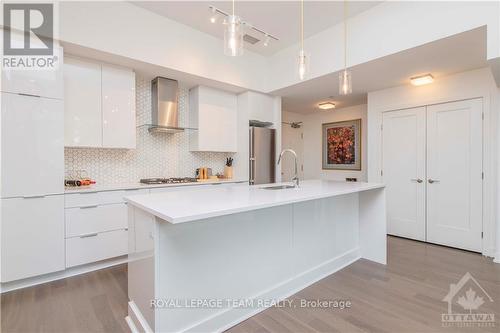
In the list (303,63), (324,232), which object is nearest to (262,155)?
(324,232)

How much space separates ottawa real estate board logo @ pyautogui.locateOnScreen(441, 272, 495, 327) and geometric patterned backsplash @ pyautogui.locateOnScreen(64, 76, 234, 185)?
11.8ft

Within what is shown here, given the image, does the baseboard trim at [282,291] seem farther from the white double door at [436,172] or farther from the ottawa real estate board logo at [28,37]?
the ottawa real estate board logo at [28,37]

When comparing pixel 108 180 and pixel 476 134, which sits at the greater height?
pixel 476 134

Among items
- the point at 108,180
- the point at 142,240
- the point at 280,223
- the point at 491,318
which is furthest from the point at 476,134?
the point at 108,180

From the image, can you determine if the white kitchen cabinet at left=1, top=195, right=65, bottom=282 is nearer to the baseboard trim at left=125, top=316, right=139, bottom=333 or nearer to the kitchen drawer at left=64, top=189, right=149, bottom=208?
the kitchen drawer at left=64, top=189, right=149, bottom=208

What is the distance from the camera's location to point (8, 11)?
2.33 metres

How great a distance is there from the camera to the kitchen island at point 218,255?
1.50 m

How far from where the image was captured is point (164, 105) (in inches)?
143

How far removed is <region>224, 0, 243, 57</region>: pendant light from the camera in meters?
1.87

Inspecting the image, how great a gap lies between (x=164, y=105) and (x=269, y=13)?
1.89m

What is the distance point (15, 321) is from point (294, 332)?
2.08m

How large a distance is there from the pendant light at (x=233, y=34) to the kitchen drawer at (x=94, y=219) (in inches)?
85.7

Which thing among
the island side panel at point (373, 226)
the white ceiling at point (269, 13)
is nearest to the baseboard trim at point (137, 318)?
the island side panel at point (373, 226)

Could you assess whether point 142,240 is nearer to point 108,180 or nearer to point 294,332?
point 294,332
